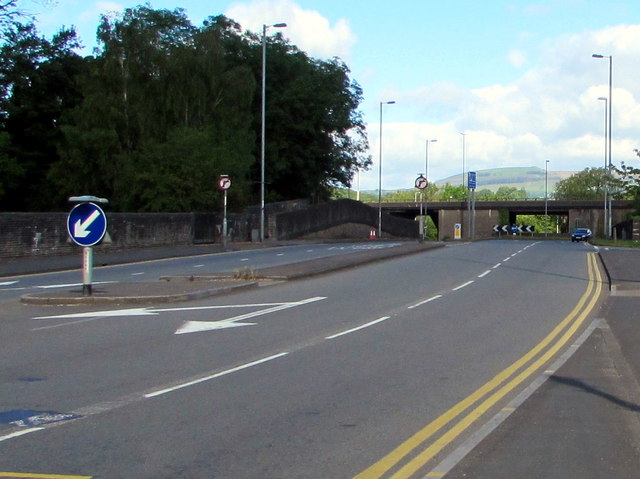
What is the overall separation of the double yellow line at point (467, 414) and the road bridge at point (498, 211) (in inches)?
3413

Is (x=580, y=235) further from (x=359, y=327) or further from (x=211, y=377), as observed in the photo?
(x=211, y=377)

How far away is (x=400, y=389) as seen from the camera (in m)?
9.38

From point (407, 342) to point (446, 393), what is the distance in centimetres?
384

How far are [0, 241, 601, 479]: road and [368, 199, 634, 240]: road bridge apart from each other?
84039 millimetres

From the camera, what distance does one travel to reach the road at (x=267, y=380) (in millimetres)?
6699

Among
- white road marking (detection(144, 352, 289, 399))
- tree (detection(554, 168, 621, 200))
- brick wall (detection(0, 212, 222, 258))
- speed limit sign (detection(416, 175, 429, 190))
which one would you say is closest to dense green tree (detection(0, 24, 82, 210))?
brick wall (detection(0, 212, 222, 258))

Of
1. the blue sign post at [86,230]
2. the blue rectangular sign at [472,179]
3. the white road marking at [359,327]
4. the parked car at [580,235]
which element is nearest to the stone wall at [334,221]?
the blue rectangular sign at [472,179]

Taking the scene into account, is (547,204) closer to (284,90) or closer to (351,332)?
(284,90)

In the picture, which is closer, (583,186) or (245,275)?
(245,275)

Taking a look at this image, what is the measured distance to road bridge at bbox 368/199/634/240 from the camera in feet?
331

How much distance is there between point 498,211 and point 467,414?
Answer: 329ft

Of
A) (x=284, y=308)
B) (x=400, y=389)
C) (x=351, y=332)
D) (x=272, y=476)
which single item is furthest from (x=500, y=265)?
(x=272, y=476)

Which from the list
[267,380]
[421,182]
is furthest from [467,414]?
[421,182]

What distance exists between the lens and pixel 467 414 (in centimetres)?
822
